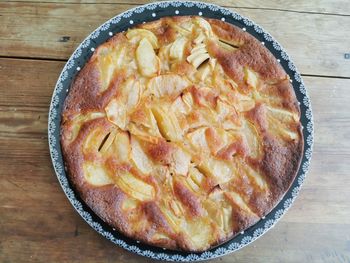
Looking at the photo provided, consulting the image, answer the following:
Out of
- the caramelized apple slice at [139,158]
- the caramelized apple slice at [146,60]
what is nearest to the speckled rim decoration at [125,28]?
the caramelized apple slice at [146,60]

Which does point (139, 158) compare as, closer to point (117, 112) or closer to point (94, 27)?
point (117, 112)

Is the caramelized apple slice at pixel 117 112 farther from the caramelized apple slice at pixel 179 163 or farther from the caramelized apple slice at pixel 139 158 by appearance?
the caramelized apple slice at pixel 179 163

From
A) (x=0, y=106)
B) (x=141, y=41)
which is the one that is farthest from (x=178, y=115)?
(x=0, y=106)

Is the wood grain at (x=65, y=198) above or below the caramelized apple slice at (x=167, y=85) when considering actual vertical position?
below

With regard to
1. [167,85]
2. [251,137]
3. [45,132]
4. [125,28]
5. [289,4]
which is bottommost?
[45,132]

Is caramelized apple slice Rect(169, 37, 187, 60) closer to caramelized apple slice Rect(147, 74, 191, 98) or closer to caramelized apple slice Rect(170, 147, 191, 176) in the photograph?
caramelized apple slice Rect(147, 74, 191, 98)

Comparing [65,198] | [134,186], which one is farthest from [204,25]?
[65,198]
